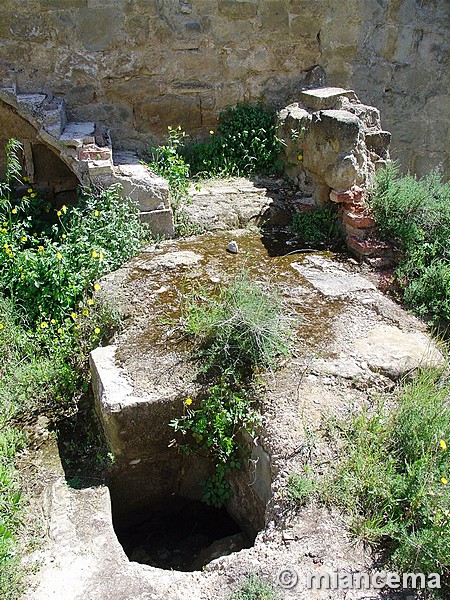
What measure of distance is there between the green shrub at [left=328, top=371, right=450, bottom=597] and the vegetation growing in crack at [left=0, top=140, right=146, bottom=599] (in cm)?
161

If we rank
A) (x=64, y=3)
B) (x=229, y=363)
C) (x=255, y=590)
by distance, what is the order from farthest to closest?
(x=64, y=3), (x=229, y=363), (x=255, y=590)

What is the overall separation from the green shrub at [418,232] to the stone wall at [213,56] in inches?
81.1

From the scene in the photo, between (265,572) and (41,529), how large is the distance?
1116 millimetres

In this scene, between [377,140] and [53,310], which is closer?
[53,310]

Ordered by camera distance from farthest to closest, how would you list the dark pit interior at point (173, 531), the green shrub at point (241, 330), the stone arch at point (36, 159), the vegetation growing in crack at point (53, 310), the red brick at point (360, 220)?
1. the stone arch at point (36, 159)
2. the red brick at point (360, 220)
3. the vegetation growing in crack at point (53, 310)
4. the dark pit interior at point (173, 531)
5. the green shrub at point (241, 330)

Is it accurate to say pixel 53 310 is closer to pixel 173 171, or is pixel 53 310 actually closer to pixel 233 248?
pixel 233 248

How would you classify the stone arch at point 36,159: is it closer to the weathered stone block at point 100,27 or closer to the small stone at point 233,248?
the weathered stone block at point 100,27

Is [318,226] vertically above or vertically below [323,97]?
below

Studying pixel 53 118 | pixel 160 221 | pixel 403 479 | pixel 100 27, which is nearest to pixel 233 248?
pixel 160 221

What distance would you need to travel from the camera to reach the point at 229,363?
3400 millimetres

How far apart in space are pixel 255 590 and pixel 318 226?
10.4 feet

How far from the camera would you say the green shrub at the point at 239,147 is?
586 centimetres

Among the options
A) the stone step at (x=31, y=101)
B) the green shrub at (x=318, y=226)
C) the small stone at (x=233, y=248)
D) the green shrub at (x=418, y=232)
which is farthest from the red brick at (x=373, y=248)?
the stone step at (x=31, y=101)

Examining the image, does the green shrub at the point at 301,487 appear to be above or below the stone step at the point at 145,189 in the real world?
below
